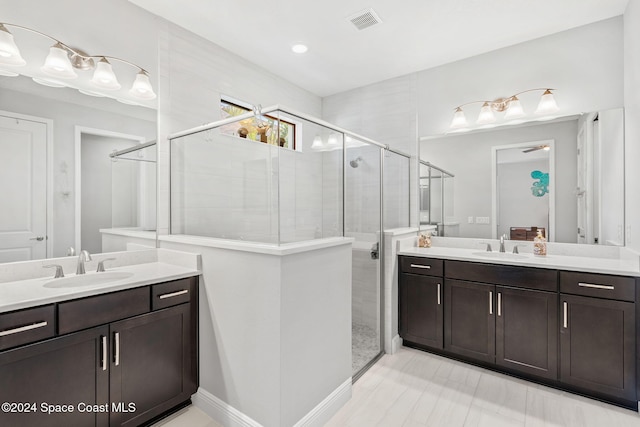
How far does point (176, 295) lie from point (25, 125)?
1.35 meters

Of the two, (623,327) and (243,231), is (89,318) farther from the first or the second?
(623,327)

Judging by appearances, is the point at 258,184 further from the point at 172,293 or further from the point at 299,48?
the point at 299,48

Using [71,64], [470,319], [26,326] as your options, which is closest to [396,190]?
[470,319]

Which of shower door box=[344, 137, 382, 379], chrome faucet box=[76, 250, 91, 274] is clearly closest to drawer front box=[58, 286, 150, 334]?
chrome faucet box=[76, 250, 91, 274]

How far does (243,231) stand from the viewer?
2.08m

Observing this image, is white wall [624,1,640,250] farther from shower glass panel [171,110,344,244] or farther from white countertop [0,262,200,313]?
white countertop [0,262,200,313]

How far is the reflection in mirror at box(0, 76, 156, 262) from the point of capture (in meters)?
1.76

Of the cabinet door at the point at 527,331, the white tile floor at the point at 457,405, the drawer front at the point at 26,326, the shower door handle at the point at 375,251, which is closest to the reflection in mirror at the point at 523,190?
the cabinet door at the point at 527,331

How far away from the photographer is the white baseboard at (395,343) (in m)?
2.83

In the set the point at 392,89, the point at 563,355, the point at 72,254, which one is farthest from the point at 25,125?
the point at 563,355

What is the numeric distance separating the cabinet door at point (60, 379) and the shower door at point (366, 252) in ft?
5.85

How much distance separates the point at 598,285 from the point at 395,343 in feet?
5.26

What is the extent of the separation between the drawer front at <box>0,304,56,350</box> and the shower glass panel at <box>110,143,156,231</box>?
88cm

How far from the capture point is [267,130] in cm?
190
